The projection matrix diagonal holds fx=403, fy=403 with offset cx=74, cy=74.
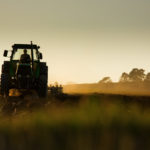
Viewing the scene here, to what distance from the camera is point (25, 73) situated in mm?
18359

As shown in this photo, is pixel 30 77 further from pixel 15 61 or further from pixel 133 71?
pixel 133 71

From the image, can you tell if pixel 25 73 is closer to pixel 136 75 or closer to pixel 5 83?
pixel 5 83

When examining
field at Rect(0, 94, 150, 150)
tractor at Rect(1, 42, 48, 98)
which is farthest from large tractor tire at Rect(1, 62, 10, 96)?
field at Rect(0, 94, 150, 150)

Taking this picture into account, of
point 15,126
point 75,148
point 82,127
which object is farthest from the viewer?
point 15,126

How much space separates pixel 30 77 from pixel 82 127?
11.3 m

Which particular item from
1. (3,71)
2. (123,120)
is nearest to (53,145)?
(123,120)

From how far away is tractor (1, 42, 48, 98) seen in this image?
1820cm

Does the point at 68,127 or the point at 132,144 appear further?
the point at 68,127

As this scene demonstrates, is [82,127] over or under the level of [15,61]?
under

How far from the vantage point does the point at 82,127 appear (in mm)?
7270

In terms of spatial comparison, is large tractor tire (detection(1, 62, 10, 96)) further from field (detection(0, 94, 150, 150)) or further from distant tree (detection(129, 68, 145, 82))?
distant tree (detection(129, 68, 145, 82))

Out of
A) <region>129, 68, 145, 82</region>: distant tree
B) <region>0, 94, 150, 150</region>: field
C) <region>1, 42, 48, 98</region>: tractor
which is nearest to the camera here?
<region>0, 94, 150, 150</region>: field

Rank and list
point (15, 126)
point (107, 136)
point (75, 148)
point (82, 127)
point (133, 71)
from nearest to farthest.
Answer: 1. point (75, 148)
2. point (107, 136)
3. point (82, 127)
4. point (15, 126)
5. point (133, 71)

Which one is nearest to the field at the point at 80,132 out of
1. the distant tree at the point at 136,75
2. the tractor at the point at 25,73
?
the tractor at the point at 25,73
